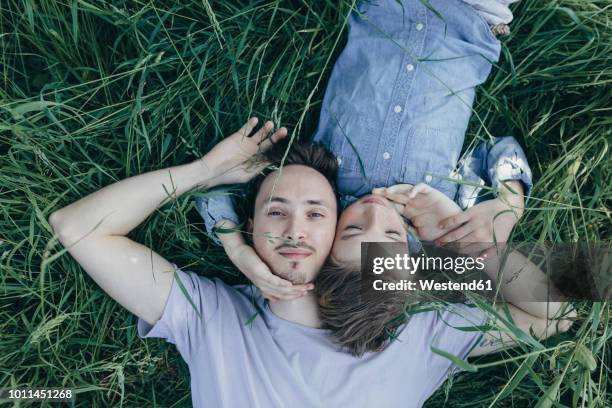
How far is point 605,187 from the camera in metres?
2.18

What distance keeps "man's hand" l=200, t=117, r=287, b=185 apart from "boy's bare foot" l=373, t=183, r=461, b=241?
501 millimetres

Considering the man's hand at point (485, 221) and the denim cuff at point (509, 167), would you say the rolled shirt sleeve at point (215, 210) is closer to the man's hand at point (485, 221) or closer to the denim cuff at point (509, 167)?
the man's hand at point (485, 221)

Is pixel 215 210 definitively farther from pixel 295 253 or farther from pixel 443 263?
pixel 443 263

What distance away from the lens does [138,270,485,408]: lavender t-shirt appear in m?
2.02

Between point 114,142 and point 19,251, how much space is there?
60 centimetres

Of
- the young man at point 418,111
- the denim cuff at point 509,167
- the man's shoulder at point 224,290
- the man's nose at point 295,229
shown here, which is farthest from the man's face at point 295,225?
the denim cuff at point 509,167

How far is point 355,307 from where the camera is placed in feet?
6.66

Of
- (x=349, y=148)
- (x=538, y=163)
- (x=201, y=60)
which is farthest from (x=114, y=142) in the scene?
(x=538, y=163)

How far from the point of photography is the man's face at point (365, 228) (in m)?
1.98

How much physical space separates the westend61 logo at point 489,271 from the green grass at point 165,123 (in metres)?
0.08

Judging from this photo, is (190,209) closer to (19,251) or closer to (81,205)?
(81,205)

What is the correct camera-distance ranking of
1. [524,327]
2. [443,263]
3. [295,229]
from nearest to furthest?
[295,229]
[524,327]
[443,263]

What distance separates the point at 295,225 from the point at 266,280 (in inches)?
8.9


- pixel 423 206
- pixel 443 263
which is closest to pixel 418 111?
pixel 423 206
